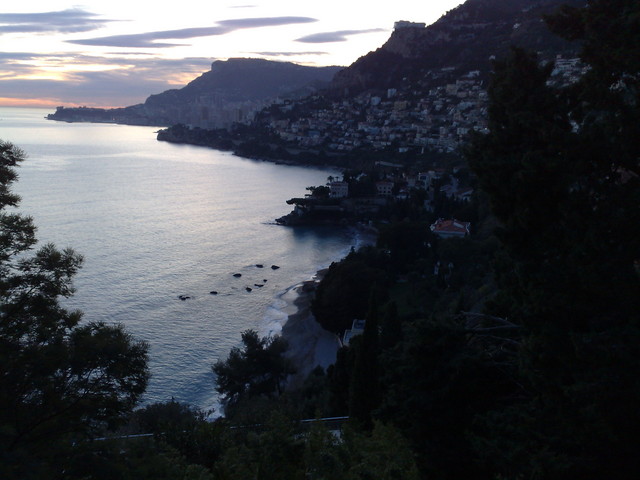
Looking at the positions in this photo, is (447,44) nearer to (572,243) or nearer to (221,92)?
(572,243)

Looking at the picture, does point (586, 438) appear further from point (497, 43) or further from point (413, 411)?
point (497, 43)

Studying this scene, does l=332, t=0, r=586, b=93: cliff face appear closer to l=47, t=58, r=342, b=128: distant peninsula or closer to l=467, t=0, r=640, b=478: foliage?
l=47, t=58, r=342, b=128: distant peninsula

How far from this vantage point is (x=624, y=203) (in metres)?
2.96

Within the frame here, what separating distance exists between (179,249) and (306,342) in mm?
8714

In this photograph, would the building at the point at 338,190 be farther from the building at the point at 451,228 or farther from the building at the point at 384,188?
the building at the point at 451,228

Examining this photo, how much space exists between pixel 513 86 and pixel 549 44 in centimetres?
4215

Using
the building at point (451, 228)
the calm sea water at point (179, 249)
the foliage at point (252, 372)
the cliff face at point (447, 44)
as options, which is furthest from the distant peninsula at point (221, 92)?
the foliage at point (252, 372)

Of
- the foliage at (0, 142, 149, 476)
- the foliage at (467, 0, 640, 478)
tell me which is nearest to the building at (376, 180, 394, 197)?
the foliage at (467, 0, 640, 478)

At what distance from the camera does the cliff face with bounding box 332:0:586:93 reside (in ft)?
175

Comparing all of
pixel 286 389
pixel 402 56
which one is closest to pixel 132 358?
pixel 286 389

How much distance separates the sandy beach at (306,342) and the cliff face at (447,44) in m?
42.2

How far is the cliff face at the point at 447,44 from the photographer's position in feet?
175

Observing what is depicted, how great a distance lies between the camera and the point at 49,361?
7.46 feet

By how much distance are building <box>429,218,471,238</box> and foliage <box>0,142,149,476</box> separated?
1554 cm
